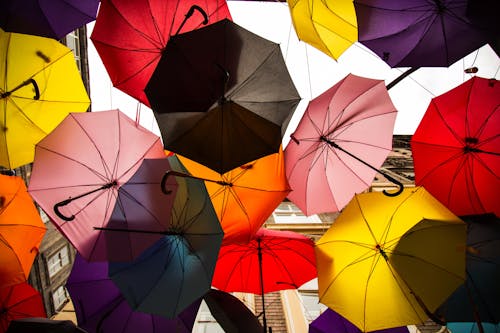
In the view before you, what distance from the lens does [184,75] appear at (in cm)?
307

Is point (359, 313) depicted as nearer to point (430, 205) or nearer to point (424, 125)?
point (430, 205)

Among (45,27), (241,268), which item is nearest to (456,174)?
(241,268)

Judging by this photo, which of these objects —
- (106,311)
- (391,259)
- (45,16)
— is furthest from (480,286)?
→ (45,16)

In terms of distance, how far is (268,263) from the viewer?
16.4 feet

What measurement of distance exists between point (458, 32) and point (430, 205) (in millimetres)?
2031

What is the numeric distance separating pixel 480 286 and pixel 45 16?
638cm

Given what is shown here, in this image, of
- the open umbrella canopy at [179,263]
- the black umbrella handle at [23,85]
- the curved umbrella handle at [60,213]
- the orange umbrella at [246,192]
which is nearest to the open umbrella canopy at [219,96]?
the open umbrella canopy at [179,263]

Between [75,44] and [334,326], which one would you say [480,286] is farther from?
[75,44]

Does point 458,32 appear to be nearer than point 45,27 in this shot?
Yes

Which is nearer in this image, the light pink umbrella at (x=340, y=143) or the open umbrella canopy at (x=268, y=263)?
the light pink umbrella at (x=340, y=143)

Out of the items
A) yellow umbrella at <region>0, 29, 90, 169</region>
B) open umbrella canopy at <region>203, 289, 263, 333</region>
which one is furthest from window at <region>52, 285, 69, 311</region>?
open umbrella canopy at <region>203, 289, 263, 333</region>

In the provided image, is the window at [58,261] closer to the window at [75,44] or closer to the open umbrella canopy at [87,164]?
the window at [75,44]

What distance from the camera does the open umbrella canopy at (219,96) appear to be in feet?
9.93

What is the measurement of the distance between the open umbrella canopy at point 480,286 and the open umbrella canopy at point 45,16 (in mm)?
5868
